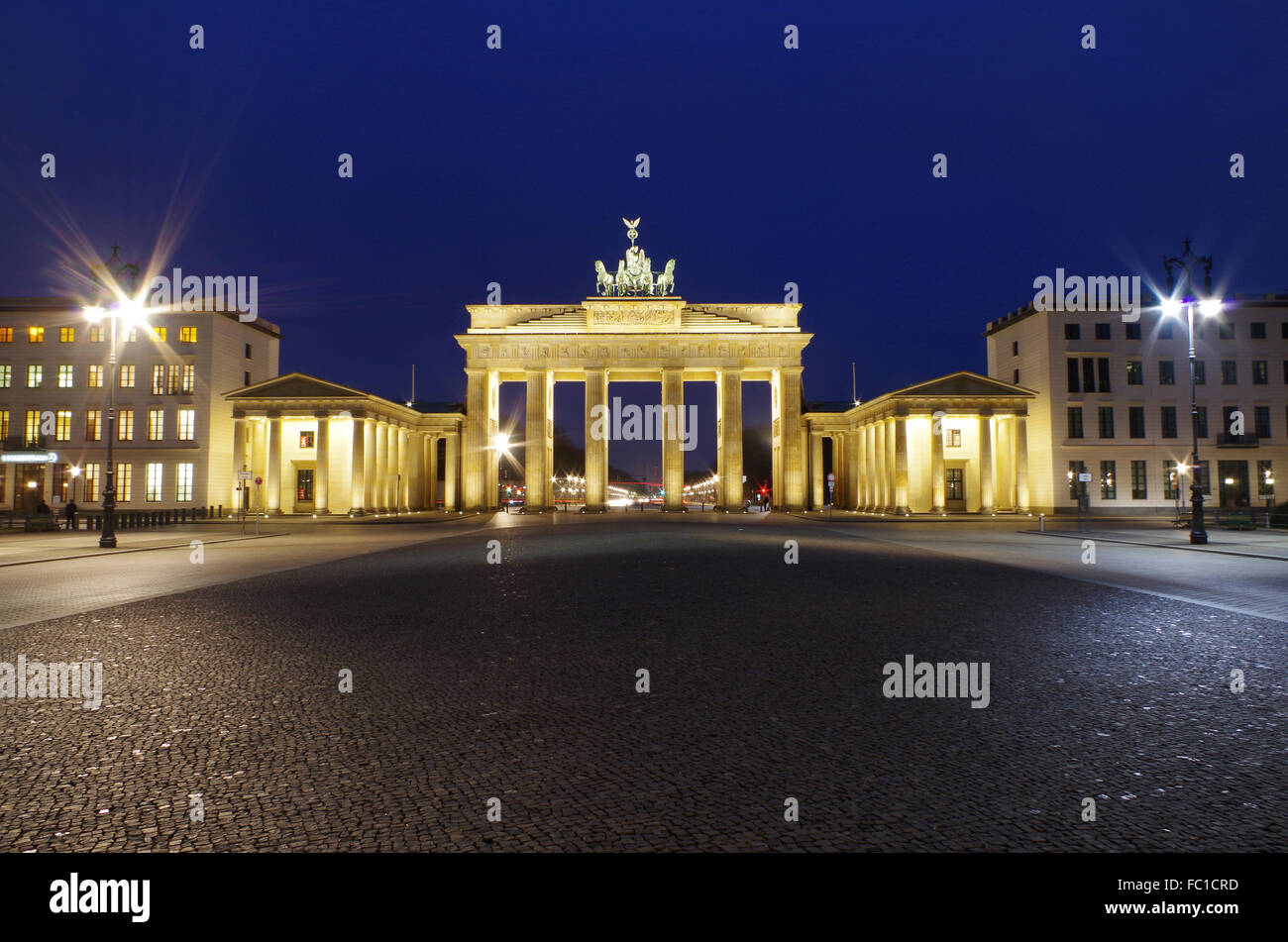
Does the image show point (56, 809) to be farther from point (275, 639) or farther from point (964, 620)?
point (964, 620)

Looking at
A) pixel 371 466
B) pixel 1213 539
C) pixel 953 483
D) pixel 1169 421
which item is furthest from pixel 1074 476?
pixel 371 466

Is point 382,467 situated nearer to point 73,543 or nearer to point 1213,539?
point 73,543

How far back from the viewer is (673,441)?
70.8m

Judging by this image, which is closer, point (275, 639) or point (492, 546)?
point (275, 639)

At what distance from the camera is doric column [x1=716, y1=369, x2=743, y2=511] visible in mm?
69562

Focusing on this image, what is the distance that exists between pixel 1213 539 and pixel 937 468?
31.5m

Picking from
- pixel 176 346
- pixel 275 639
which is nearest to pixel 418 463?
pixel 176 346

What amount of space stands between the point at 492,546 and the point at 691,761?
20.0 meters

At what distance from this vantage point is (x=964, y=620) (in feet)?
36.1

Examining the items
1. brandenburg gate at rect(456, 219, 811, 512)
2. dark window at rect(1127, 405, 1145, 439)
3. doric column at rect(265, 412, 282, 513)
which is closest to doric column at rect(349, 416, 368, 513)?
doric column at rect(265, 412, 282, 513)

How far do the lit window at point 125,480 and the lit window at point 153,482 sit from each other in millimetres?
987

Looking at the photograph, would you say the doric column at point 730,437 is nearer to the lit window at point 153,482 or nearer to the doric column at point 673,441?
the doric column at point 673,441
